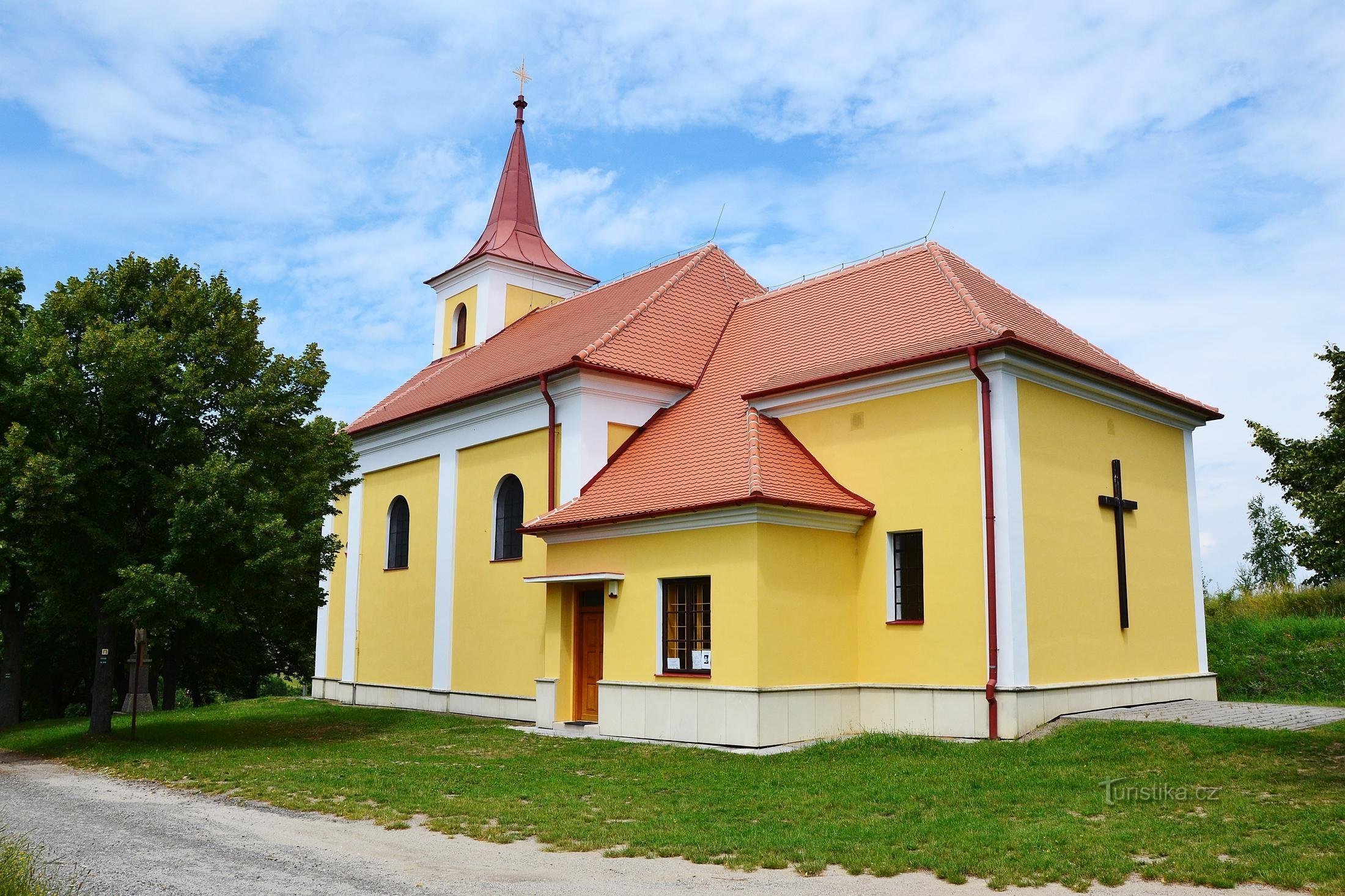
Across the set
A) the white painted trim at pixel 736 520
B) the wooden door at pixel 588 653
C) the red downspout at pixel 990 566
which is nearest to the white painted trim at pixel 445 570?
the wooden door at pixel 588 653

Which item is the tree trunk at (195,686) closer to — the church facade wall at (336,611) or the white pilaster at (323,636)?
the white pilaster at (323,636)

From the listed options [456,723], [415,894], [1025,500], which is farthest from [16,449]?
[1025,500]

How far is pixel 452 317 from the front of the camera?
30922 mm

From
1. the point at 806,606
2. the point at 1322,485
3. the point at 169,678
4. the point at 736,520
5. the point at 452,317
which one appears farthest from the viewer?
the point at 169,678

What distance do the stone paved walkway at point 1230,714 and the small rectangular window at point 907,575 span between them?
2649 mm

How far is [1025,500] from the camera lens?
15336 millimetres

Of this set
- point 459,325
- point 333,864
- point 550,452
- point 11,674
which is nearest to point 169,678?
point 11,674

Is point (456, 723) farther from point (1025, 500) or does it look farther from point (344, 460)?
point (1025, 500)

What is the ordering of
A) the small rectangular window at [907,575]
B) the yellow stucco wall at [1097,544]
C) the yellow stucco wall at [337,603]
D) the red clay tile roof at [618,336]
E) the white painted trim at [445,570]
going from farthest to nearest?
the yellow stucco wall at [337,603], the white painted trim at [445,570], the red clay tile roof at [618,336], the small rectangular window at [907,575], the yellow stucco wall at [1097,544]

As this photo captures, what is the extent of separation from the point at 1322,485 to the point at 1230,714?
5535 mm

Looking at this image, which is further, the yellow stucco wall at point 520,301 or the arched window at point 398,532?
the yellow stucco wall at point 520,301

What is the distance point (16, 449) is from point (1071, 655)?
1589cm

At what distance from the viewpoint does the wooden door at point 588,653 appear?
18562 millimetres

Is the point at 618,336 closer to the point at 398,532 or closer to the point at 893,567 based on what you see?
the point at 893,567
